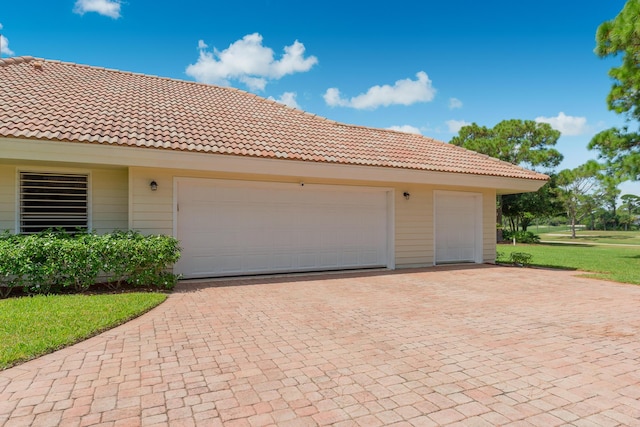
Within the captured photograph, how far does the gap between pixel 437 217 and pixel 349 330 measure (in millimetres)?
8024

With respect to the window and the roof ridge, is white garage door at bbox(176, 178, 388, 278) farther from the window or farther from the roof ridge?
the roof ridge

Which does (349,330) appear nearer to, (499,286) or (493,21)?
(499,286)

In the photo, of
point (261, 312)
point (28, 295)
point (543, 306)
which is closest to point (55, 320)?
point (28, 295)

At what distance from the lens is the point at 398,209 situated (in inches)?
448

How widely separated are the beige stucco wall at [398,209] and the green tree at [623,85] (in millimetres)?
6924

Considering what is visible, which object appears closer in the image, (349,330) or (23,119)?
(349,330)

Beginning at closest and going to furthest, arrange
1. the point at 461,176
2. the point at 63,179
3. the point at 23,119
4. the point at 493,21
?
the point at 23,119, the point at 63,179, the point at 461,176, the point at 493,21

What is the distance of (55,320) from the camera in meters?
5.21

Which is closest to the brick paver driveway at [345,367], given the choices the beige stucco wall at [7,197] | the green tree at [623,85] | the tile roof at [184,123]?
the tile roof at [184,123]

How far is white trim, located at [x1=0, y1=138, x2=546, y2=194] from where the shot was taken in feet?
23.7

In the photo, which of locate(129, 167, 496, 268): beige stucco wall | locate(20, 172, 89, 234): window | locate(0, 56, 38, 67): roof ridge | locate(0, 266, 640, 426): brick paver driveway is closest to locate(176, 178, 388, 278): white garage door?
locate(129, 167, 496, 268): beige stucco wall

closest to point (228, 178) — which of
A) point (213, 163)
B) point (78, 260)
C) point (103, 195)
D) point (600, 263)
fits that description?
point (213, 163)

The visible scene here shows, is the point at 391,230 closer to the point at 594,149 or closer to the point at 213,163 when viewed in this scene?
the point at 213,163

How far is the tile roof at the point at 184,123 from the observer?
805 cm
